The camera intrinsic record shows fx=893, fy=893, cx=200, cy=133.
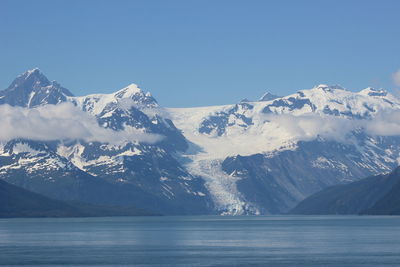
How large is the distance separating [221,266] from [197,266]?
17.6 ft

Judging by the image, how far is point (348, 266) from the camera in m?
197

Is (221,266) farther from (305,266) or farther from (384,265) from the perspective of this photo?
(384,265)

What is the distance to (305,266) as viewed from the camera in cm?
19788

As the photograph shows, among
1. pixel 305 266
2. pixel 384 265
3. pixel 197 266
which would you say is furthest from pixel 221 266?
pixel 384 265

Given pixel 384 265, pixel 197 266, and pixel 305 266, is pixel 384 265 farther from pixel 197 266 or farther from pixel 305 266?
pixel 197 266

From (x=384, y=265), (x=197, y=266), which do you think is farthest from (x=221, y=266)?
(x=384, y=265)

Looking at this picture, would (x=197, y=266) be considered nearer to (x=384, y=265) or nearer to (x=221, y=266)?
(x=221, y=266)

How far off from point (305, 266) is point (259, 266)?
10171 mm

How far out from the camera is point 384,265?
7776 inches

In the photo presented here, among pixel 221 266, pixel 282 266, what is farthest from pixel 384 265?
pixel 221 266

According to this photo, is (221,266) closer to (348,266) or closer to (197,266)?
(197,266)

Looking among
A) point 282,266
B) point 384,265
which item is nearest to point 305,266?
point 282,266

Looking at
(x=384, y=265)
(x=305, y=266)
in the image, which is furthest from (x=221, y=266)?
(x=384, y=265)

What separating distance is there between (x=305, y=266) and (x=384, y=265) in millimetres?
17433
